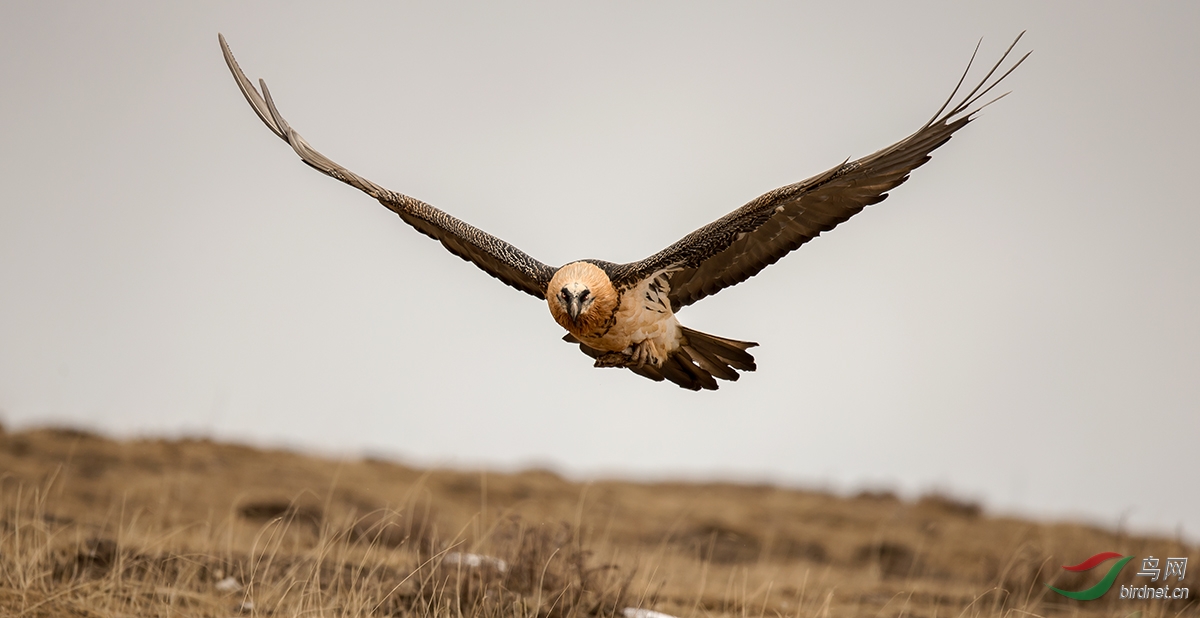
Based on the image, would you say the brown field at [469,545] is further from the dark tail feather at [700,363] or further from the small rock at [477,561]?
the dark tail feather at [700,363]

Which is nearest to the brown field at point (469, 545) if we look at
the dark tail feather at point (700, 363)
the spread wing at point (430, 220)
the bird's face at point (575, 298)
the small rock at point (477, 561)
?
the small rock at point (477, 561)

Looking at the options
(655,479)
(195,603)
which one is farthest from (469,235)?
(655,479)

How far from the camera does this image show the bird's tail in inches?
260

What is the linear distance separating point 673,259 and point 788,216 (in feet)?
2.91

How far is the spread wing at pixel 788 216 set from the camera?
5617 mm

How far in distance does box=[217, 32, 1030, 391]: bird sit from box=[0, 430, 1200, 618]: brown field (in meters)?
1.19

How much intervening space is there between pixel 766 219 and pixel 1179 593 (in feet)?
20.3

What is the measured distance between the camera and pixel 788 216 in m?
6.29

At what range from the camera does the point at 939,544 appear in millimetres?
13227

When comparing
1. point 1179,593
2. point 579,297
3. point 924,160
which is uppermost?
point 924,160

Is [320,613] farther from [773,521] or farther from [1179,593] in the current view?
[773,521]

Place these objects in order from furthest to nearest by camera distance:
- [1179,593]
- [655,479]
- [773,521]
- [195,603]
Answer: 1. [655,479]
2. [773,521]
3. [1179,593]
4. [195,603]

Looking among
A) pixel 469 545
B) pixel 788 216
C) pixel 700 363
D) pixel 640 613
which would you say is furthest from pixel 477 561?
pixel 788 216

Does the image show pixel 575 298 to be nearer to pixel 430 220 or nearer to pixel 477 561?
pixel 430 220
